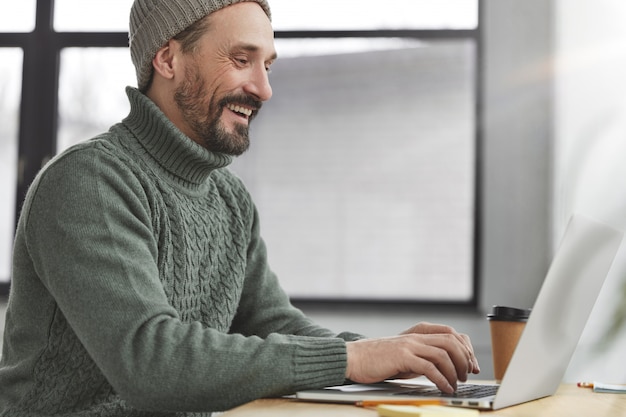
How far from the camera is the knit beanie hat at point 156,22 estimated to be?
1470 mm

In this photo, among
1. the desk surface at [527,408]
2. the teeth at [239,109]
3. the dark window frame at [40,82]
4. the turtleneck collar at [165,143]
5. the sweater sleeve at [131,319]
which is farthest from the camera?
the dark window frame at [40,82]

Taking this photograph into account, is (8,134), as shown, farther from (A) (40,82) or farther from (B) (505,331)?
(B) (505,331)

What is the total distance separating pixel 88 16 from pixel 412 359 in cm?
252

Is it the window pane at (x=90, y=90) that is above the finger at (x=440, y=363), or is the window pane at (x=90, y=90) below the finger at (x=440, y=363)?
above

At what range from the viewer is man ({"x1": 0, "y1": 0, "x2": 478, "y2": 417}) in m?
1.05

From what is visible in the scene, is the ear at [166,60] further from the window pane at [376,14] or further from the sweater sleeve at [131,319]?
the window pane at [376,14]

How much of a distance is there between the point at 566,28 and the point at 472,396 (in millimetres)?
2137

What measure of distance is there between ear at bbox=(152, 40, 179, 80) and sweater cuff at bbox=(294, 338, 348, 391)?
658 millimetres

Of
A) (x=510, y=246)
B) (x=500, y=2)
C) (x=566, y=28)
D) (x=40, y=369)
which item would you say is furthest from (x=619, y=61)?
(x=40, y=369)

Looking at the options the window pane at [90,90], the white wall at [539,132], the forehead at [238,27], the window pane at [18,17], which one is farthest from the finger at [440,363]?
the window pane at [18,17]

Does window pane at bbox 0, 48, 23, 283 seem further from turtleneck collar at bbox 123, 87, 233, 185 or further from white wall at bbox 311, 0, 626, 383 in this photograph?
turtleneck collar at bbox 123, 87, 233, 185

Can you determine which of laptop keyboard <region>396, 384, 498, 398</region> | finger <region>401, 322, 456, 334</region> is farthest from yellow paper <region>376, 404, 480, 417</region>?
finger <region>401, 322, 456, 334</region>

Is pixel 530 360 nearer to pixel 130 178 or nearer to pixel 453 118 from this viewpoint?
pixel 130 178

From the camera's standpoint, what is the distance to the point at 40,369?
123 centimetres
